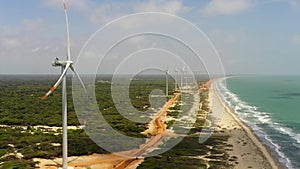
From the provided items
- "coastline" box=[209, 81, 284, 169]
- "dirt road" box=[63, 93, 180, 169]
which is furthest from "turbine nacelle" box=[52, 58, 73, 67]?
"coastline" box=[209, 81, 284, 169]

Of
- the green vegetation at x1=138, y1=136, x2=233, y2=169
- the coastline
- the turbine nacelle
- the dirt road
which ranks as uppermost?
the turbine nacelle

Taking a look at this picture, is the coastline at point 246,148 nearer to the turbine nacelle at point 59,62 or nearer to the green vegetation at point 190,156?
the green vegetation at point 190,156

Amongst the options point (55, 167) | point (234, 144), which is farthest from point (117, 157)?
point (234, 144)

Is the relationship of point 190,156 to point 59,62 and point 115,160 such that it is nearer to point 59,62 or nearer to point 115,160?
point 115,160

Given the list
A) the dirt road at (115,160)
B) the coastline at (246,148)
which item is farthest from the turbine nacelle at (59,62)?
the coastline at (246,148)

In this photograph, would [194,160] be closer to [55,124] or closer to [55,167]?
[55,167]

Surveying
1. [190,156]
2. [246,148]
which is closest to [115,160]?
[190,156]

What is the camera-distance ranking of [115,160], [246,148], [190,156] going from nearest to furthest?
[115,160] → [190,156] → [246,148]

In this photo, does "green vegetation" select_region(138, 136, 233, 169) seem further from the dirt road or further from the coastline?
the coastline

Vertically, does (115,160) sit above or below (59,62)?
below

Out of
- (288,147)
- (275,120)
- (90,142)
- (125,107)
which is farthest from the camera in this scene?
(125,107)

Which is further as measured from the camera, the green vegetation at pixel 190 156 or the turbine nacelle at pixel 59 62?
the green vegetation at pixel 190 156
